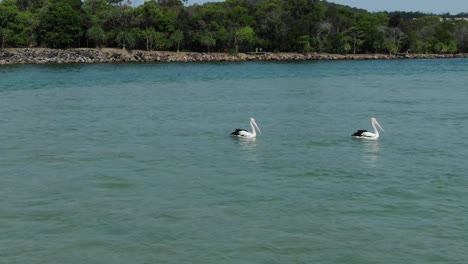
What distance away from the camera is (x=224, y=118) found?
28.9 meters

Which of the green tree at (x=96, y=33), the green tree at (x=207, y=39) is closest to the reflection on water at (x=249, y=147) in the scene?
the green tree at (x=96, y=33)

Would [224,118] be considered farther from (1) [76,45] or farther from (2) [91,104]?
(1) [76,45]

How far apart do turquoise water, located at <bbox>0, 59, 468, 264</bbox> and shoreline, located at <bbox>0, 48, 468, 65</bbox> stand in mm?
63921

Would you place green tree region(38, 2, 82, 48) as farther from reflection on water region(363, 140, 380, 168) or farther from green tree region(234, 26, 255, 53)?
reflection on water region(363, 140, 380, 168)

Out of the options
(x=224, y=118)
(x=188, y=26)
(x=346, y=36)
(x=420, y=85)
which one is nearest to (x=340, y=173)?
(x=224, y=118)

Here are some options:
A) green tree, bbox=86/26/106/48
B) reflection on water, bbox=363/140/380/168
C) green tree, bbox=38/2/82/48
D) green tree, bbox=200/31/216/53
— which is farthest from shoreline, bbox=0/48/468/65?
reflection on water, bbox=363/140/380/168

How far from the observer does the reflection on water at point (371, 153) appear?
18.7 meters

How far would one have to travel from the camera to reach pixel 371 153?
66.0 feet

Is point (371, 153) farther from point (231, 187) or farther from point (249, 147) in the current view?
point (231, 187)

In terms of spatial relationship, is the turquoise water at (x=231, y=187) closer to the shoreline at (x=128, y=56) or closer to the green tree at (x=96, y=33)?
the shoreline at (x=128, y=56)

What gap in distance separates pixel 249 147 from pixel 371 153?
Answer: 3.89m

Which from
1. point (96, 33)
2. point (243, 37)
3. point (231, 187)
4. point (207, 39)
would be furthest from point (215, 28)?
point (231, 187)

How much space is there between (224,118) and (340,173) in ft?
40.0

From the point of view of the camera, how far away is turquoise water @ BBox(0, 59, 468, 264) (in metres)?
11.8
